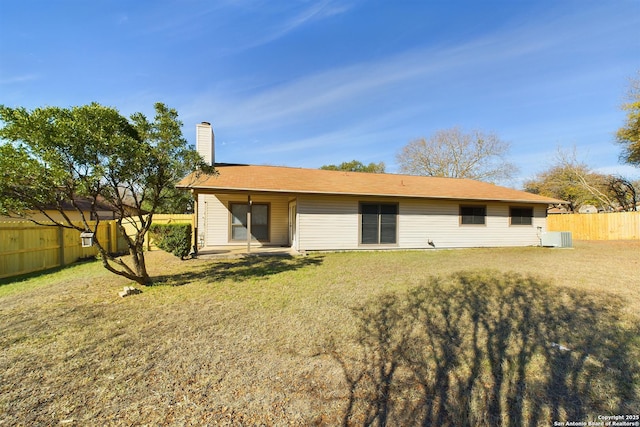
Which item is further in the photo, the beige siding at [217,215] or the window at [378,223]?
the beige siding at [217,215]

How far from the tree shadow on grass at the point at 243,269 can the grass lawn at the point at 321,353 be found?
21.5 inches

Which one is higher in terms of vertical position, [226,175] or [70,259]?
[226,175]

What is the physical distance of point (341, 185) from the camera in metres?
11.8

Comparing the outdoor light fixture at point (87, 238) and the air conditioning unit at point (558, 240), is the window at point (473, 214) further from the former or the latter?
the outdoor light fixture at point (87, 238)

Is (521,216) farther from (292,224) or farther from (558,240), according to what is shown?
(292,224)

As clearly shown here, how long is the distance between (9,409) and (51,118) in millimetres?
4259

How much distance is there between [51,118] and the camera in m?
4.50

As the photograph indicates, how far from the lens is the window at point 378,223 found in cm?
1138

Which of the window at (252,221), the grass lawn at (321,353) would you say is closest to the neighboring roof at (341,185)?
the window at (252,221)

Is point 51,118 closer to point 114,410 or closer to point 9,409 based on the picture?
point 9,409

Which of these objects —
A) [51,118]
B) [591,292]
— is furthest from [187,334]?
[591,292]

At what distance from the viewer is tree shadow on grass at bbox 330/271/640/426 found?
2.24 meters

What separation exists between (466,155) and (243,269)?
28.2 metres

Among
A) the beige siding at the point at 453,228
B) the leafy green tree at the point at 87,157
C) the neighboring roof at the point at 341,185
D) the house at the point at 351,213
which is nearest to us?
the leafy green tree at the point at 87,157
